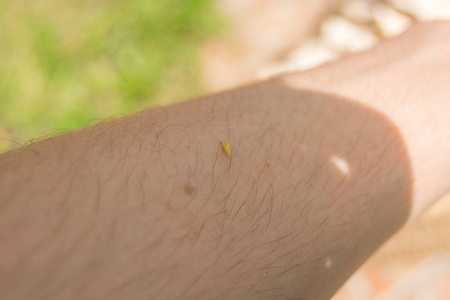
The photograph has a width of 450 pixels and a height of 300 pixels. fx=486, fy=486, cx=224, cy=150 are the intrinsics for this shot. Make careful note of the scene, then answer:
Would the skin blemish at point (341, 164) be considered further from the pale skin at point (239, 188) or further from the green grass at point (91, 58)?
the green grass at point (91, 58)

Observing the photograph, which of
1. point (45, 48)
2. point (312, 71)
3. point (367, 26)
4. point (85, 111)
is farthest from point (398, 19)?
point (45, 48)

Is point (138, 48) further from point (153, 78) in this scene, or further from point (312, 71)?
point (312, 71)

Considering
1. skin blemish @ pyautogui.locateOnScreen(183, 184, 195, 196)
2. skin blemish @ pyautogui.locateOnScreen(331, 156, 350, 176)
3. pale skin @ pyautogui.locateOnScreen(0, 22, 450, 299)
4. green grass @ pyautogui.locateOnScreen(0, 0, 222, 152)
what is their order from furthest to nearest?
green grass @ pyautogui.locateOnScreen(0, 0, 222, 152), skin blemish @ pyautogui.locateOnScreen(331, 156, 350, 176), skin blemish @ pyautogui.locateOnScreen(183, 184, 195, 196), pale skin @ pyautogui.locateOnScreen(0, 22, 450, 299)

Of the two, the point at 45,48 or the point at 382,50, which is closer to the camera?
the point at 382,50

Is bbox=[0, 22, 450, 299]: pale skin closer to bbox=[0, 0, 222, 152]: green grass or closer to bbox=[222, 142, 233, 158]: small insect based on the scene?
bbox=[222, 142, 233, 158]: small insect

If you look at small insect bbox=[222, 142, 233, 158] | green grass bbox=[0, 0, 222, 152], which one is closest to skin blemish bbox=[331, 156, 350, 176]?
small insect bbox=[222, 142, 233, 158]

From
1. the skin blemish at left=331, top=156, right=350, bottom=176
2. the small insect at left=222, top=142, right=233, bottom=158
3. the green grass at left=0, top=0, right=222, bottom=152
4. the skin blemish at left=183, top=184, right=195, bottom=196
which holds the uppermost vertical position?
the green grass at left=0, top=0, right=222, bottom=152

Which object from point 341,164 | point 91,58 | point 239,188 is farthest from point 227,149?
point 91,58
